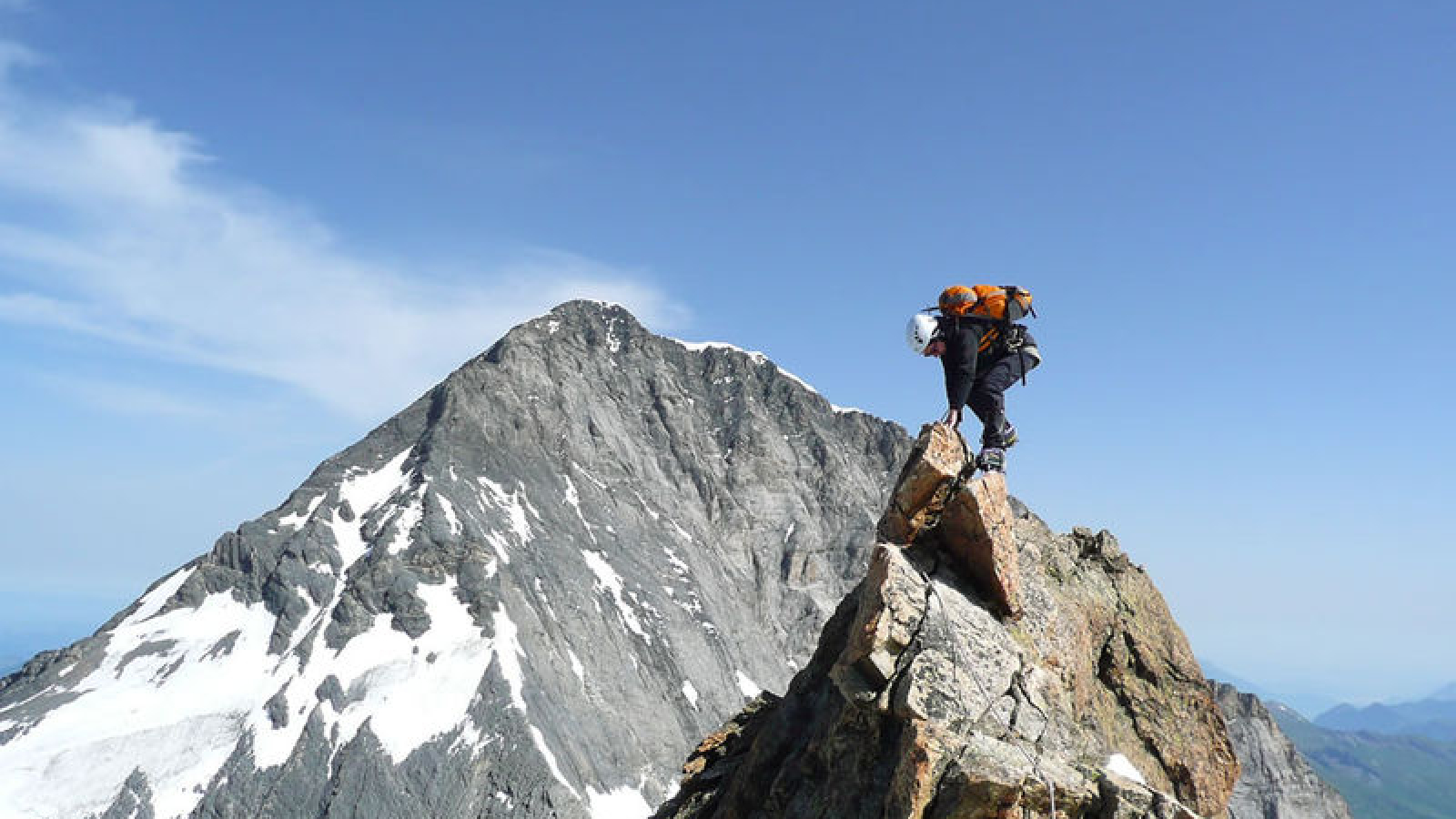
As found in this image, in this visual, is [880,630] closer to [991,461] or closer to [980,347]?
[991,461]

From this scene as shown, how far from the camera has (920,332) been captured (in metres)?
15.3

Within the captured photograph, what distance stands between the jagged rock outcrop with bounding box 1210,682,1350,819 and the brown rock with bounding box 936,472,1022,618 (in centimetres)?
15441

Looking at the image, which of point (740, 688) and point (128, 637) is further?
point (740, 688)

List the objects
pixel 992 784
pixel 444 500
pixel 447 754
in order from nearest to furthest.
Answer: pixel 992 784 → pixel 447 754 → pixel 444 500

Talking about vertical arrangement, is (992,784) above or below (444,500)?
below

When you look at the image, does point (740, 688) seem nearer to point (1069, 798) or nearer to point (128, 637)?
point (128, 637)

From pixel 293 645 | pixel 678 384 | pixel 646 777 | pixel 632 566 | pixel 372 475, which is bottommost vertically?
pixel 646 777

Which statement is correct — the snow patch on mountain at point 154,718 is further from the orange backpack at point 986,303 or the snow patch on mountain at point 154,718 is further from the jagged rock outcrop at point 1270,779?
the jagged rock outcrop at point 1270,779

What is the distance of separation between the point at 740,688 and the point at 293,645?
61.7 m

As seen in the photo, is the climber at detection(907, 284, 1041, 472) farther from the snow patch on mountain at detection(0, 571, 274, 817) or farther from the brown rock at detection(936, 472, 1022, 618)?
the snow patch on mountain at detection(0, 571, 274, 817)

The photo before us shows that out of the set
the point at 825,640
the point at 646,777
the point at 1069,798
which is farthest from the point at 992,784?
the point at 646,777

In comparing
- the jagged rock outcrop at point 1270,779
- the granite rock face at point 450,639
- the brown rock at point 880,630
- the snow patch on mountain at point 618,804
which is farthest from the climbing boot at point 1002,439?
the jagged rock outcrop at point 1270,779

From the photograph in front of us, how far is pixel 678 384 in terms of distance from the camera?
19725 centimetres

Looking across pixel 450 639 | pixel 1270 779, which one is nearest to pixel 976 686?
pixel 450 639
